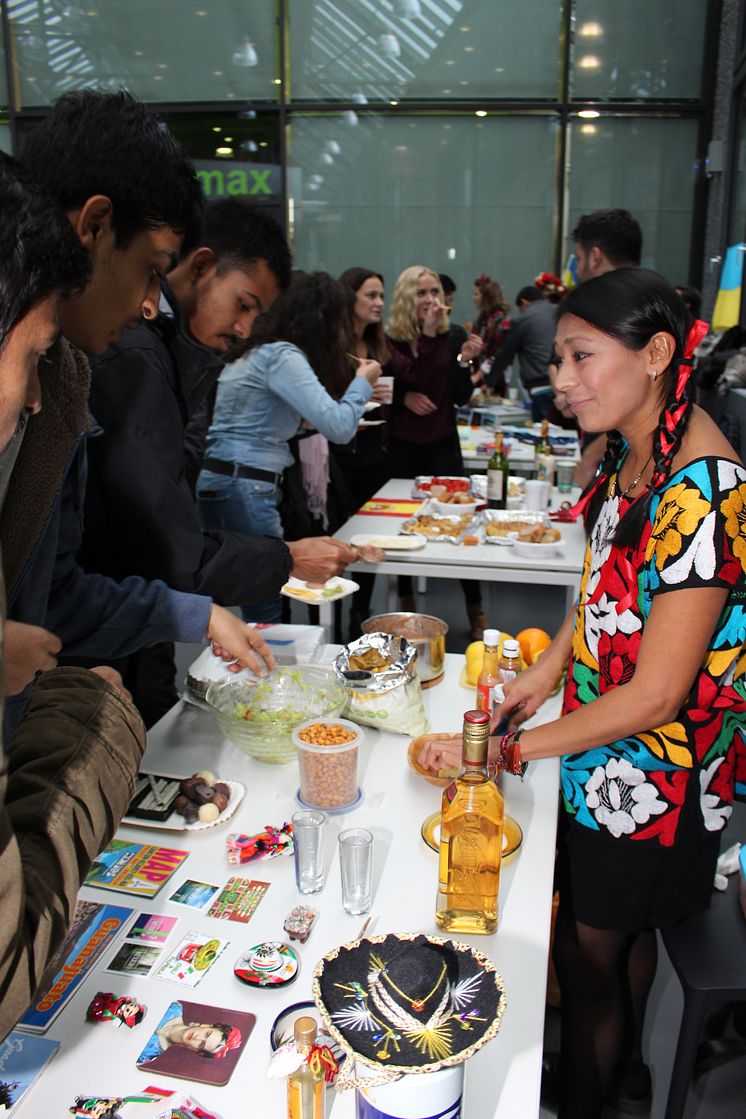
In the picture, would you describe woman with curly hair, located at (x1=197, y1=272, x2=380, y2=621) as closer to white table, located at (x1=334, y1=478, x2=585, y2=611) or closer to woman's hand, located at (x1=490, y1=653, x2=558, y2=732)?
white table, located at (x1=334, y1=478, x2=585, y2=611)

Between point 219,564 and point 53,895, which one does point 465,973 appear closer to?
point 53,895

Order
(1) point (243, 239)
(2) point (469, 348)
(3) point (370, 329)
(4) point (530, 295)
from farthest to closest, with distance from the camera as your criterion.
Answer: (4) point (530, 295) → (2) point (469, 348) → (3) point (370, 329) → (1) point (243, 239)

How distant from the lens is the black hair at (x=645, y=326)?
1389mm

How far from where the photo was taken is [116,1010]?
0.98m

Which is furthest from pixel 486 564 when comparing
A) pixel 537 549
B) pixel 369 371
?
pixel 369 371

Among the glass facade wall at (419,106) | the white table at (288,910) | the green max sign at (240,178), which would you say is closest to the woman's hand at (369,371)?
the white table at (288,910)

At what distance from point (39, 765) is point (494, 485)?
9.69 feet

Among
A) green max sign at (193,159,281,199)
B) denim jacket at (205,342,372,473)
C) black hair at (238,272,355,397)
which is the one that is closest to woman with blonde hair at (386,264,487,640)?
black hair at (238,272,355,397)

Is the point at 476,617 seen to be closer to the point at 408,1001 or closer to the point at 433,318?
the point at 433,318

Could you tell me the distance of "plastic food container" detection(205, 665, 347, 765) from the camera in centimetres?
148

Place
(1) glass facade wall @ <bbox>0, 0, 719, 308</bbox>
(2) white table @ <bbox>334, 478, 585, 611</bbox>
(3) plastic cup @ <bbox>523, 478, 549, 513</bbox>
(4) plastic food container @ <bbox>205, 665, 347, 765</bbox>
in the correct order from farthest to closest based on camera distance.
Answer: (1) glass facade wall @ <bbox>0, 0, 719, 308</bbox>
(3) plastic cup @ <bbox>523, 478, 549, 513</bbox>
(2) white table @ <bbox>334, 478, 585, 611</bbox>
(4) plastic food container @ <bbox>205, 665, 347, 765</bbox>

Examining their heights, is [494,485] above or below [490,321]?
below

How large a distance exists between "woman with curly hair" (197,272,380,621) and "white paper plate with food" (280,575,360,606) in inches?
12.2

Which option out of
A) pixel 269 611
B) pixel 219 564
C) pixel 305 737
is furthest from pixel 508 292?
pixel 305 737
